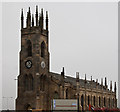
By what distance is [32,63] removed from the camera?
8538 cm

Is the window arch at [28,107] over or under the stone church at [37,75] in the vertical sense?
under

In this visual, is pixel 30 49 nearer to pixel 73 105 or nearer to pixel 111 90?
pixel 73 105

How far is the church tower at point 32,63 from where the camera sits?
8388 cm

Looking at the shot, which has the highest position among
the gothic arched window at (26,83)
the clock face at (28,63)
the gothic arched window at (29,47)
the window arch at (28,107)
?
the gothic arched window at (29,47)

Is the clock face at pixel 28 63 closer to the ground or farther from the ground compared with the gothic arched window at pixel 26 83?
farther from the ground

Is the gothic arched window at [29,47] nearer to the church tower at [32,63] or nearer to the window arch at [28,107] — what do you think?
the church tower at [32,63]

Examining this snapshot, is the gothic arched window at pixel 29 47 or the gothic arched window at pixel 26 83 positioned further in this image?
the gothic arched window at pixel 29 47

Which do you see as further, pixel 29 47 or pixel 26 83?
pixel 29 47

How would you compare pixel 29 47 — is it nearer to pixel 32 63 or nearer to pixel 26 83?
pixel 32 63

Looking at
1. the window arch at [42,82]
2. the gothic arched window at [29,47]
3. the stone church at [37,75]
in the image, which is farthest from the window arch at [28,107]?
the gothic arched window at [29,47]

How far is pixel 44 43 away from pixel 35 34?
395 cm

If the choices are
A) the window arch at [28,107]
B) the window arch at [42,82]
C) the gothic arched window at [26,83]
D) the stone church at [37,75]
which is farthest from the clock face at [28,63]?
the window arch at [28,107]

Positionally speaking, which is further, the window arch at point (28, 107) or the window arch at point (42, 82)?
the window arch at point (42, 82)

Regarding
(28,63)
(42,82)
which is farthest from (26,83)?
(28,63)
